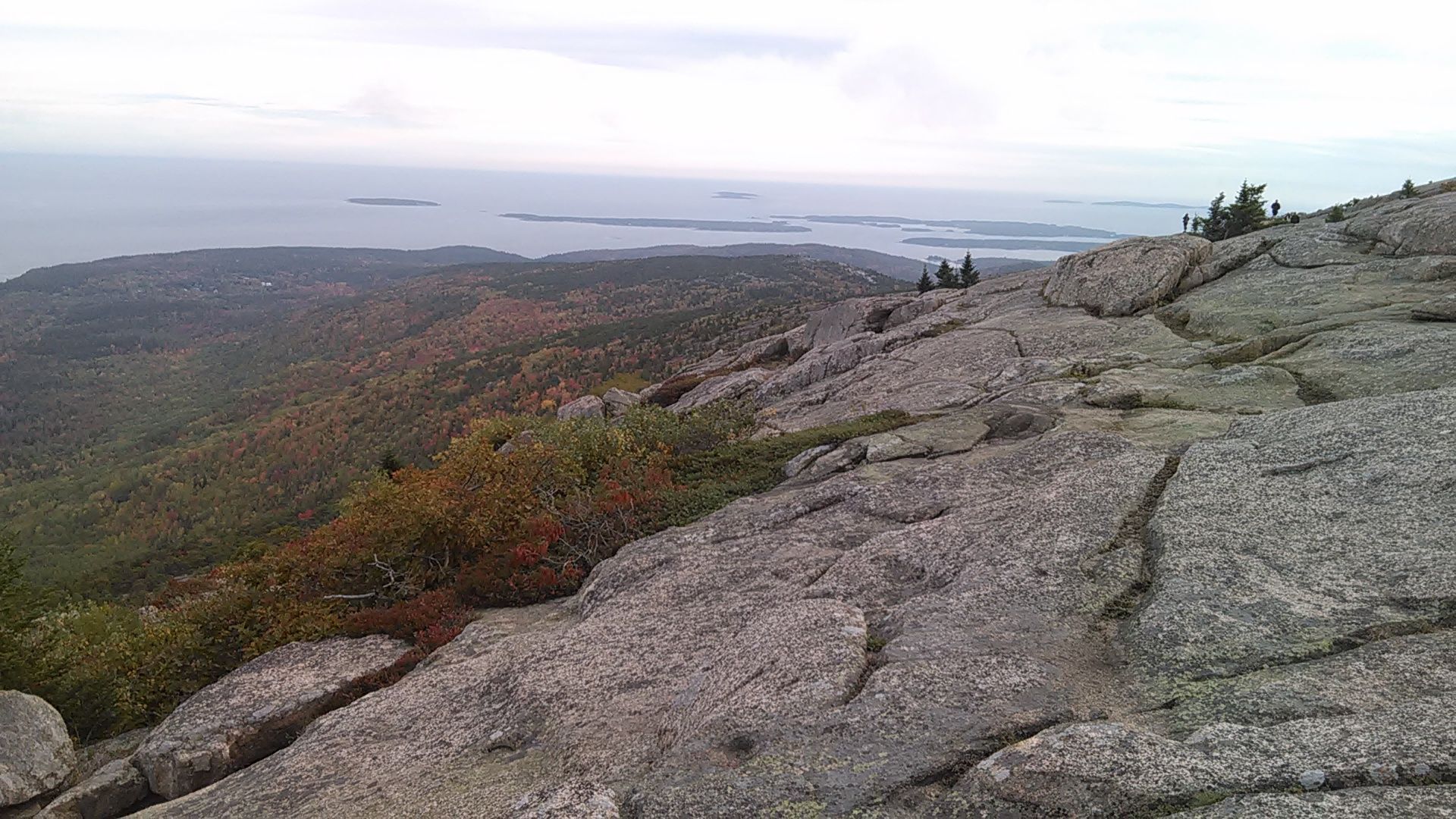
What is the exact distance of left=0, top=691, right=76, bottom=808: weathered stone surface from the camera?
32.9ft

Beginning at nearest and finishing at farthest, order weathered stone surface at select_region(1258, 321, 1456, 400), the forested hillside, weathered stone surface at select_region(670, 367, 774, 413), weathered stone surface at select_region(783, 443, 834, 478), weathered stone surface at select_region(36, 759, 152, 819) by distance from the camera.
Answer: weathered stone surface at select_region(36, 759, 152, 819), weathered stone surface at select_region(1258, 321, 1456, 400), weathered stone surface at select_region(783, 443, 834, 478), weathered stone surface at select_region(670, 367, 774, 413), the forested hillside

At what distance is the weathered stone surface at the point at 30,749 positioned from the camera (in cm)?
1004

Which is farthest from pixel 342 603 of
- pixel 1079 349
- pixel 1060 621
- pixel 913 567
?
pixel 1079 349

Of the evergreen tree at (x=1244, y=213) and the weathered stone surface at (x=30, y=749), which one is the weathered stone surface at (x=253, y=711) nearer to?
the weathered stone surface at (x=30, y=749)

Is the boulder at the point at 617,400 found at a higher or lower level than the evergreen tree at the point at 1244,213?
lower

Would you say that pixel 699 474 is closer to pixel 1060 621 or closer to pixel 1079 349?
pixel 1060 621

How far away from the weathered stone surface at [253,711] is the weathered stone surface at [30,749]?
1272 millimetres

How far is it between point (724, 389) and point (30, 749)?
28.2m

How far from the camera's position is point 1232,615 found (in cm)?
713

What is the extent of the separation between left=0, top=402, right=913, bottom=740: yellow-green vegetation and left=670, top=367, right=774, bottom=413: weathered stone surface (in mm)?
14529

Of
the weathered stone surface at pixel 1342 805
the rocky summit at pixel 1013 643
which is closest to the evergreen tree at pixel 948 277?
the rocky summit at pixel 1013 643

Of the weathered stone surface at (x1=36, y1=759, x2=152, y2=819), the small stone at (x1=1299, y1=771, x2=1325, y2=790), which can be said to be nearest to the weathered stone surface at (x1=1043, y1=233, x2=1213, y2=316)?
the small stone at (x1=1299, y1=771, x2=1325, y2=790)

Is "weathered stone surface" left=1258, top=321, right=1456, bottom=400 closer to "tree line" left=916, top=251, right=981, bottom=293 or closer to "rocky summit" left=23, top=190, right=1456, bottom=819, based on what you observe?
"rocky summit" left=23, top=190, right=1456, bottom=819

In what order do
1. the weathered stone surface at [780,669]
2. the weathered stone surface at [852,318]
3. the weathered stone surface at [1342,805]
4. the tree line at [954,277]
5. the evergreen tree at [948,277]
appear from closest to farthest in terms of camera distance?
the weathered stone surface at [1342,805] < the weathered stone surface at [780,669] < the weathered stone surface at [852,318] < the tree line at [954,277] < the evergreen tree at [948,277]
